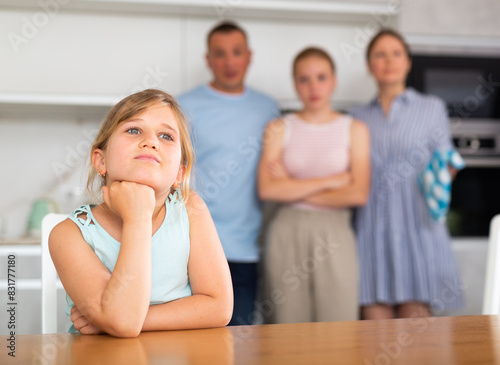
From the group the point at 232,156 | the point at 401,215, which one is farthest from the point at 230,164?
the point at 401,215

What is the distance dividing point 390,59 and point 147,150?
5.24 feet

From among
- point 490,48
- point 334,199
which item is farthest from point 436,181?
point 490,48

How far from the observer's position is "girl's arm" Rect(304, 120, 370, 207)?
206 cm

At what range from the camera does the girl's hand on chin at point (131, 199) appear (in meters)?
0.83

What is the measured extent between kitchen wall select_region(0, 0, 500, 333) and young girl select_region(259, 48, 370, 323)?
20.6 inches

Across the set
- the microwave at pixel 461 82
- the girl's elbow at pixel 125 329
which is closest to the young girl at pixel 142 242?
the girl's elbow at pixel 125 329

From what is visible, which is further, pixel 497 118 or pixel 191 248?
pixel 497 118

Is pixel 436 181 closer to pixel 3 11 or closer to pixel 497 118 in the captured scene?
pixel 497 118

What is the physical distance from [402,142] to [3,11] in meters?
1.87

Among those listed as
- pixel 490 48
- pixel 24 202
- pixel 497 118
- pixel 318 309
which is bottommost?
pixel 318 309

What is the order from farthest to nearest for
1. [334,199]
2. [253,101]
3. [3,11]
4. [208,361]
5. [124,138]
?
[3,11] → [253,101] → [334,199] → [124,138] → [208,361]

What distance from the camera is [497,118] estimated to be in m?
2.70

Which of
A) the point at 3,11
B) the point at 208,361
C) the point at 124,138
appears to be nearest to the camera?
the point at 208,361

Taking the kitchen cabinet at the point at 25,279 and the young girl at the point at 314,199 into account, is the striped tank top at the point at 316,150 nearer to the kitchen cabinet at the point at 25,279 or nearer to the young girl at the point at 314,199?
the young girl at the point at 314,199
